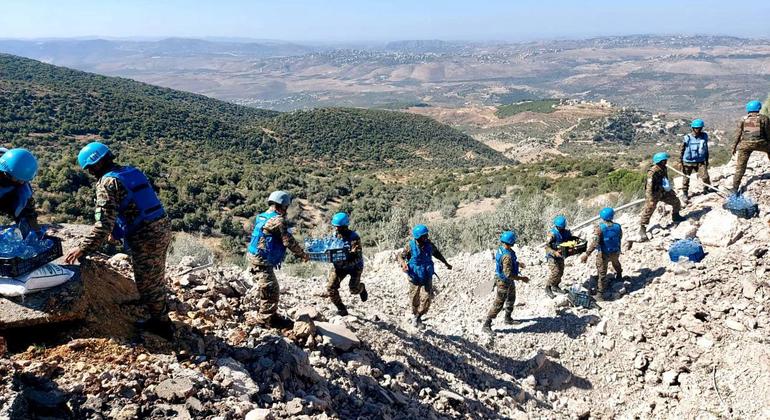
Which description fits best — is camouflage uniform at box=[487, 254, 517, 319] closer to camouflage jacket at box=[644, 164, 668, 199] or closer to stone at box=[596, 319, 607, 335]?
stone at box=[596, 319, 607, 335]

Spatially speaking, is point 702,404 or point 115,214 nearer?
point 115,214

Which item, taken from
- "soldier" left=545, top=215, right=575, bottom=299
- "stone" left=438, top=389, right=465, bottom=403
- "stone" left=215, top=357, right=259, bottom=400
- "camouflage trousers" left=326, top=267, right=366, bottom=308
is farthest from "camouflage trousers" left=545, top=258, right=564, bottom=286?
"stone" left=215, top=357, right=259, bottom=400

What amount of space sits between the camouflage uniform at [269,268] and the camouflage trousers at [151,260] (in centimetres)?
115

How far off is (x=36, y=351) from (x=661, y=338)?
7440 millimetres

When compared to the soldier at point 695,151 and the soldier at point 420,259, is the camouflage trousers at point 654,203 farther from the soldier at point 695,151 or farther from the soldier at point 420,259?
the soldier at point 420,259

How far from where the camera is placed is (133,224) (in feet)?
13.2

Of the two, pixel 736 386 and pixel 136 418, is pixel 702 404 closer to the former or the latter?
pixel 736 386

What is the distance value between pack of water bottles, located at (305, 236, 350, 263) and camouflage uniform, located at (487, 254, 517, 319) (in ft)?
7.81

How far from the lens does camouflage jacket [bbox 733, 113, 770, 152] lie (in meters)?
8.50

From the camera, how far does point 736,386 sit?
5828 mm

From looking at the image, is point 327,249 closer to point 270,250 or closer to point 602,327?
point 270,250

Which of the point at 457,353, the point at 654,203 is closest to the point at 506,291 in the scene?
the point at 457,353

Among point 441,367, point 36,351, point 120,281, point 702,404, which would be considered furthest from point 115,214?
point 702,404

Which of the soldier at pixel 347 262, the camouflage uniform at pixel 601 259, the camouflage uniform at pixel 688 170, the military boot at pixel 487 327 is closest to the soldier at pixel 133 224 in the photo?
the soldier at pixel 347 262
